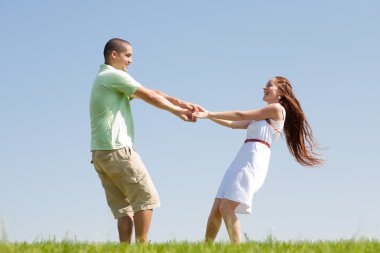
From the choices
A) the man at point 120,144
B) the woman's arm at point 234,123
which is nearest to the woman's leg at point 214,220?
the man at point 120,144

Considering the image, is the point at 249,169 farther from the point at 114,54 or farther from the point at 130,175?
the point at 114,54

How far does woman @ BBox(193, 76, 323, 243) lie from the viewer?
284 inches

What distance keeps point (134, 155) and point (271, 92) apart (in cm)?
229

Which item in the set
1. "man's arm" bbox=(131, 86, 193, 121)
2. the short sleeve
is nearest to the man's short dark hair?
the short sleeve

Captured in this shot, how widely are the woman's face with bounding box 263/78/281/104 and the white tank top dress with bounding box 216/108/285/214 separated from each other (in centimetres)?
45

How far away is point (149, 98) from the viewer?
741cm

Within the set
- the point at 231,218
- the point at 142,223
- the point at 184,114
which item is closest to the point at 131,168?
the point at 142,223

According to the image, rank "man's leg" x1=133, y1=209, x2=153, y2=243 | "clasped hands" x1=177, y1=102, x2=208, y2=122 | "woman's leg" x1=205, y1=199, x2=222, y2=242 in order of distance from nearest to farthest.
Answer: "man's leg" x1=133, y1=209, x2=153, y2=243, "woman's leg" x1=205, y1=199, x2=222, y2=242, "clasped hands" x1=177, y1=102, x2=208, y2=122

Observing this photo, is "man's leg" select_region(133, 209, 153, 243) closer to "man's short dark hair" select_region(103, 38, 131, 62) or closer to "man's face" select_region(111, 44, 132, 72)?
"man's face" select_region(111, 44, 132, 72)

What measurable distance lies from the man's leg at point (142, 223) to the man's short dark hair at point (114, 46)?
220cm

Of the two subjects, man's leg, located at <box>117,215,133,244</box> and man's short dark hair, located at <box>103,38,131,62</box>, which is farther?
man's short dark hair, located at <box>103,38,131,62</box>

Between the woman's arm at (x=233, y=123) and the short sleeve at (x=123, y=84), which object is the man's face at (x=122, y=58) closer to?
the short sleeve at (x=123, y=84)

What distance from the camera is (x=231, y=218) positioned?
7133 mm

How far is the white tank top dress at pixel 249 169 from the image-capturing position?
284 inches
